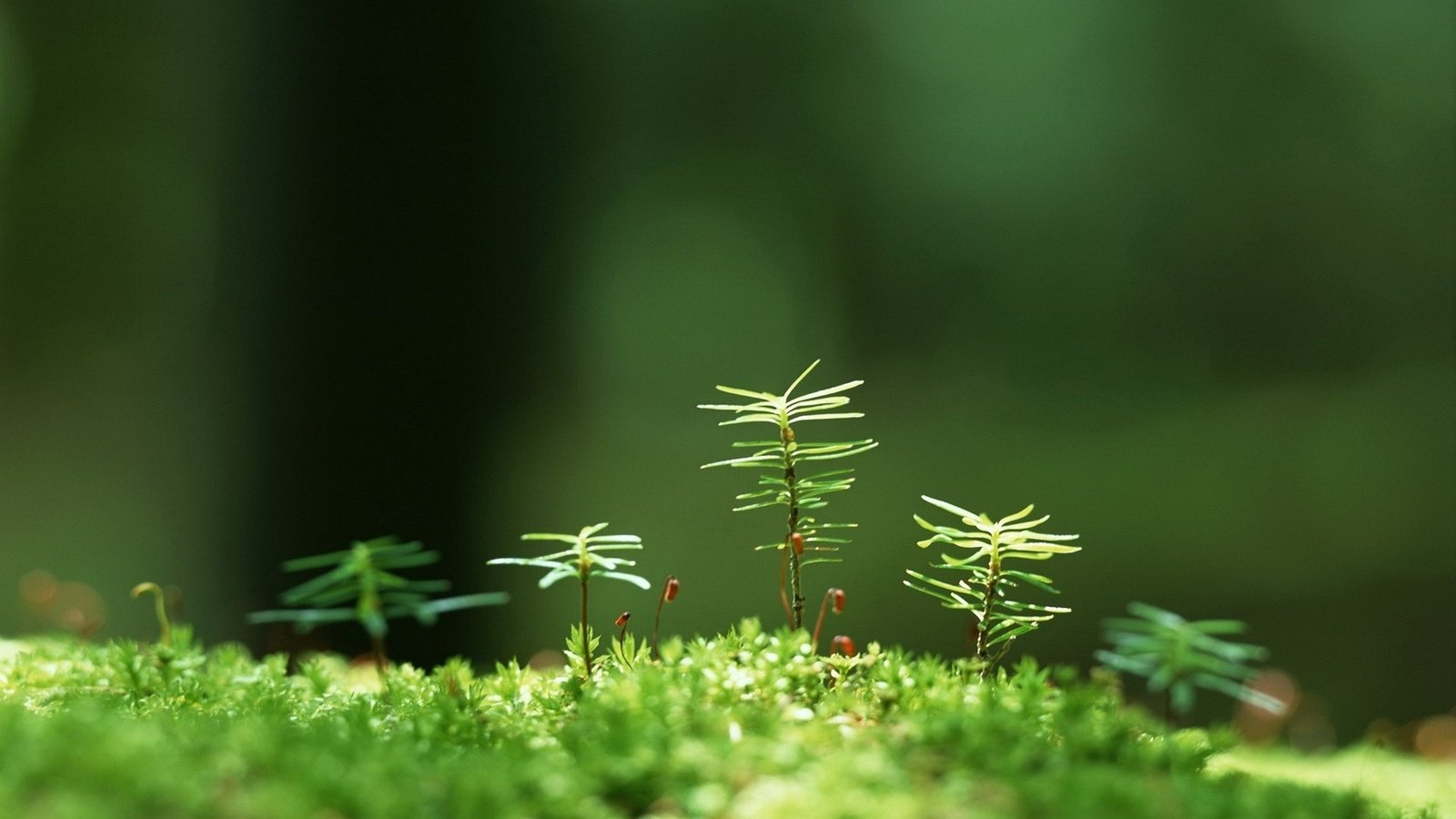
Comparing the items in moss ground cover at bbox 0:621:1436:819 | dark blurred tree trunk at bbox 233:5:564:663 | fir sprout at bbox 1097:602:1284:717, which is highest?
dark blurred tree trunk at bbox 233:5:564:663

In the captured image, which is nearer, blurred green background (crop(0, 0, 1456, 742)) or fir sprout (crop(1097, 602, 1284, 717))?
fir sprout (crop(1097, 602, 1284, 717))

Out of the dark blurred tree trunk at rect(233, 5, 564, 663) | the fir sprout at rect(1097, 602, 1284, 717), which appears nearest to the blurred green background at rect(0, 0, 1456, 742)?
the dark blurred tree trunk at rect(233, 5, 564, 663)

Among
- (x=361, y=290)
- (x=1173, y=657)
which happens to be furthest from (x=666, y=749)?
(x=361, y=290)

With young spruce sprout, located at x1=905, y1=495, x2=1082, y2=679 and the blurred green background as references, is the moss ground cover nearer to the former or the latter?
young spruce sprout, located at x1=905, y1=495, x2=1082, y2=679

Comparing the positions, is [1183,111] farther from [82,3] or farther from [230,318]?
[82,3]

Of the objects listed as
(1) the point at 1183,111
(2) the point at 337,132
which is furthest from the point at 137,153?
(1) the point at 1183,111

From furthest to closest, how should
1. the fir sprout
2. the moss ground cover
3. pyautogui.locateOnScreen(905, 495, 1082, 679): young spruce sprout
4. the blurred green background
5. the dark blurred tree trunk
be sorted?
the blurred green background < the dark blurred tree trunk < pyautogui.locateOnScreen(905, 495, 1082, 679): young spruce sprout < the fir sprout < the moss ground cover

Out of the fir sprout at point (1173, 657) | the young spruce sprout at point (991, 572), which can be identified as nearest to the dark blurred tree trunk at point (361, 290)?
the young spruce sprout at point (991, 572)
